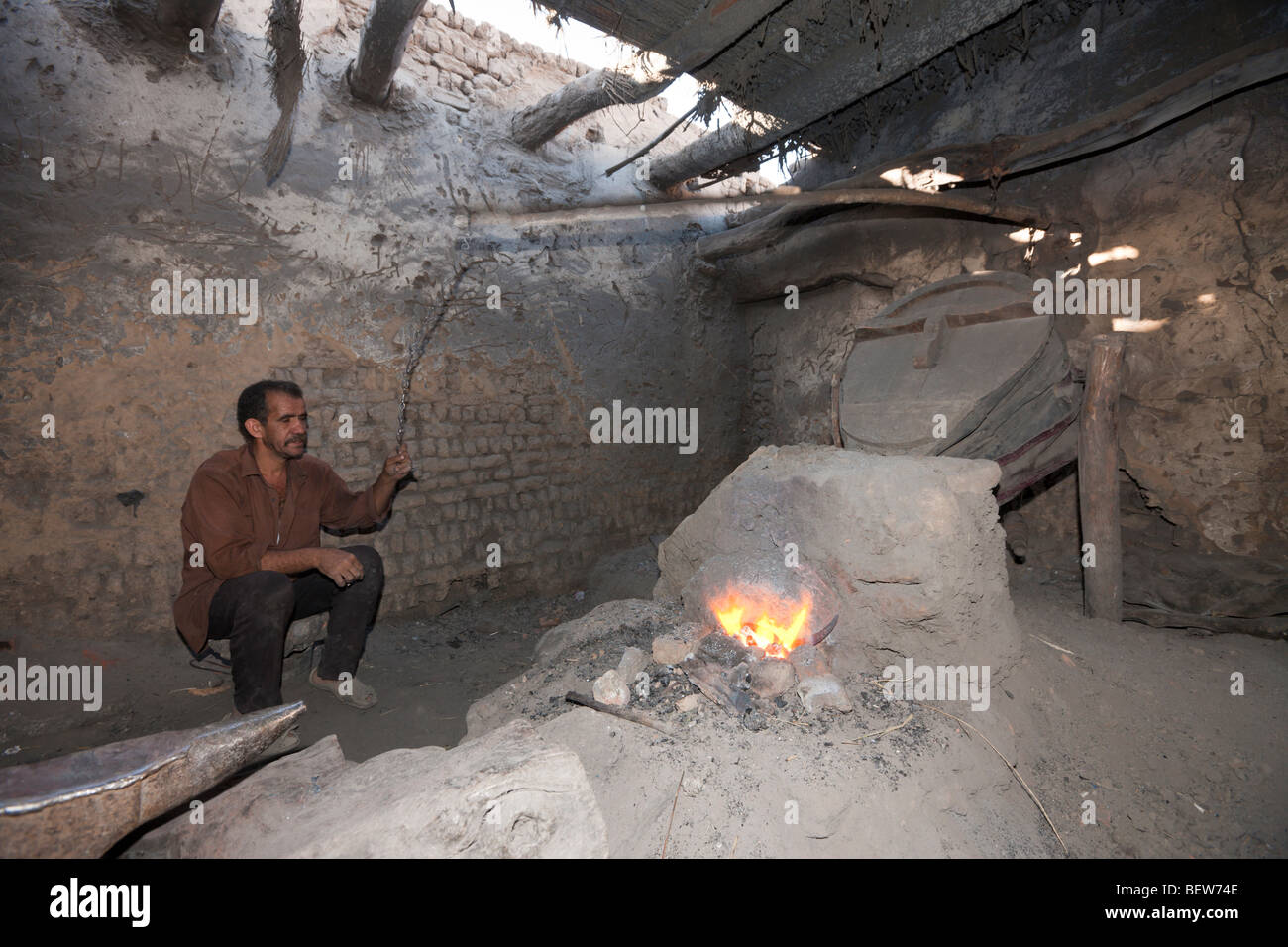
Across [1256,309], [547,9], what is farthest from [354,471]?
[1256,309]

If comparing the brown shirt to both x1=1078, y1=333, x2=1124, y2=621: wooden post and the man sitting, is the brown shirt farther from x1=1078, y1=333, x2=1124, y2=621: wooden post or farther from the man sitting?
x1=1078, y1=333, x2=1124, y2=621: wooden post

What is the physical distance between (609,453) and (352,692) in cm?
292

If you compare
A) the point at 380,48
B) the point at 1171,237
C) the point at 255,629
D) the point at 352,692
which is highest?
the point at 380,48

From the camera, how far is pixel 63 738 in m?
2.78

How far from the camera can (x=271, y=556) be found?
278 cm

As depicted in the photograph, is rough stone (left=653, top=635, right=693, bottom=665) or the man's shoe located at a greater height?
Result: rough stone (left=653, top=635, right=693, bottom=665)

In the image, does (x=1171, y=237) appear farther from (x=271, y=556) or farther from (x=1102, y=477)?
(x=271, y=556)

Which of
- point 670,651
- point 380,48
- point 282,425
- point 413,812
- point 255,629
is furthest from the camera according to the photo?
point 380,48

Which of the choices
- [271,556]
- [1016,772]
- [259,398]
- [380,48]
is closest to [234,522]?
[271,556]

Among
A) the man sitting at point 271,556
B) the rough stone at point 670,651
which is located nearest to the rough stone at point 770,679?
the rough stone at point 670,651

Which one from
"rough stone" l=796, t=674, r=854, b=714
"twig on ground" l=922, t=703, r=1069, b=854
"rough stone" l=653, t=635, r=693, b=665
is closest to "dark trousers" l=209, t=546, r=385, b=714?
"rough stone" l=653, t=635, r=693, b=665

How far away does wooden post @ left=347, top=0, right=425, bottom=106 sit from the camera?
11.7 ft
